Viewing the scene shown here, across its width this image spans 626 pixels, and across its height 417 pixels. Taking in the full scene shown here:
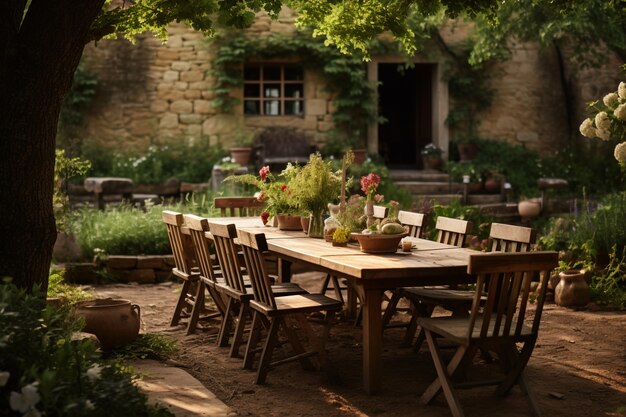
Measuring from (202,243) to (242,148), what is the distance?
7413 mm

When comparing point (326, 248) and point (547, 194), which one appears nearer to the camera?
point (326, 248)

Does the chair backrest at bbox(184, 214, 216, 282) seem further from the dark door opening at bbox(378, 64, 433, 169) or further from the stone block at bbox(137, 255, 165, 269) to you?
the dark door opening at bbox(378, 64, 433, 169)

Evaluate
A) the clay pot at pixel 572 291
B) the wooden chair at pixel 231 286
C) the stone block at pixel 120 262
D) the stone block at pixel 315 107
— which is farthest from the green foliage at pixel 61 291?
the stone block at pixel 315 107

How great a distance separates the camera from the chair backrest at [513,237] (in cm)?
526

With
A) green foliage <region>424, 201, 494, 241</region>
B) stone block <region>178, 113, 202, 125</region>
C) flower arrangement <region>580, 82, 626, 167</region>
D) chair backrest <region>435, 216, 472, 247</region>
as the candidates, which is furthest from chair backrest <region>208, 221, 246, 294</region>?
stone block <region>178, 113, 202, 125</region>

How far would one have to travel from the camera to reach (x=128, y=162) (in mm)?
13617

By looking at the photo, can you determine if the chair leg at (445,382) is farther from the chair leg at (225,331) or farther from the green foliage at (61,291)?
the green foliage at (61,291)

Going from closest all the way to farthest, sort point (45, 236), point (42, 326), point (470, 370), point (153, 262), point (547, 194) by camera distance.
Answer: point (42, 326)
point (45, 236)
point (470, 370)
point (153, 262)
point (547, 194)

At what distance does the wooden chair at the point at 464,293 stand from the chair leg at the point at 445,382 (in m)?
0.80

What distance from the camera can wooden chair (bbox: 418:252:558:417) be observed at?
427 centimetres

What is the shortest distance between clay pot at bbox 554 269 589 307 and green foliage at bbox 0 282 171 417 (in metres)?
5.07

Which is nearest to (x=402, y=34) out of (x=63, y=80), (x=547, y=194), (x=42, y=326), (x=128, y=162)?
(x=63, y=80)

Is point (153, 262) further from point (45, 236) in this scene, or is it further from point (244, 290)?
point (45, 236)

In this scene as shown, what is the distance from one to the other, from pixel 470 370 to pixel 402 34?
9.53 ft
